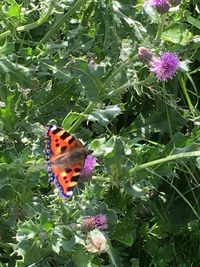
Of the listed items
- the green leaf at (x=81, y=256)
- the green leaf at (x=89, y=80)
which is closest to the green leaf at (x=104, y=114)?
the green leaf at (x=89, y=80)

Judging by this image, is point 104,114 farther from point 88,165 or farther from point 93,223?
point 93,223

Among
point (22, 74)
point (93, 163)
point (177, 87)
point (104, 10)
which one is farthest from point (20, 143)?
point (177, 87)

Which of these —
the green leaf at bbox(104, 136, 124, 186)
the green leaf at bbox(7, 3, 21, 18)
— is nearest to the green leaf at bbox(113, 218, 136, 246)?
the green leaf at bbox(104, 136, 124, 186)

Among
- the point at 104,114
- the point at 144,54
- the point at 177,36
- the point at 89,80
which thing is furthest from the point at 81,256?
the point at 177,36

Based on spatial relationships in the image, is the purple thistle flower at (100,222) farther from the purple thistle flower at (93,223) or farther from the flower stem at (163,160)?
the flower stem at (163,160)

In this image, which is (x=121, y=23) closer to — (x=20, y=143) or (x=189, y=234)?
(x=20, y=143)

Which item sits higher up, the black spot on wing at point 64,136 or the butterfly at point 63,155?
the black spot on wing at point 64,136
